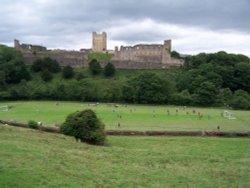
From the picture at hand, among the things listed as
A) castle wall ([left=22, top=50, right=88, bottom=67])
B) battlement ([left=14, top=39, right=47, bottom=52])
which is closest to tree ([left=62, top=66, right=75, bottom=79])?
castle wall ([left=22, top=50, right=88, bottom=67])

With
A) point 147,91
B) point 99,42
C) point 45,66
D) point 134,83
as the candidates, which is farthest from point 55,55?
point 147,91

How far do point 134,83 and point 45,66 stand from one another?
95.1 ft

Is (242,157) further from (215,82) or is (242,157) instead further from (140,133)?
(215,82)

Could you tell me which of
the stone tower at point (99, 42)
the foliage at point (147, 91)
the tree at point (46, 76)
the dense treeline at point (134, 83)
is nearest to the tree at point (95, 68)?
the dense treeline at point (134, 83)

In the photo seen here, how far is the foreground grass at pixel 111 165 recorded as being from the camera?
59.5 feet

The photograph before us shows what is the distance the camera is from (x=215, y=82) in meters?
86.9

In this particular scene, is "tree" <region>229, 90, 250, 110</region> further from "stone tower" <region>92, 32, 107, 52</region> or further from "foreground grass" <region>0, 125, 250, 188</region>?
"stone tower" <region>92, 32, 107, 52</region>

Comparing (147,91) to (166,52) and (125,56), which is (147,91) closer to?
(166,52)

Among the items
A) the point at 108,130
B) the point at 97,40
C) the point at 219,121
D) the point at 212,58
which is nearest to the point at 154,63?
the point at 212,58

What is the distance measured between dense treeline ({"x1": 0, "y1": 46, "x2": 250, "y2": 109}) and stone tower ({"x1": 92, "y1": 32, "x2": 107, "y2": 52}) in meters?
29.6

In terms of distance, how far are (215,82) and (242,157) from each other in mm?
60054

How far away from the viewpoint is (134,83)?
81.8 m

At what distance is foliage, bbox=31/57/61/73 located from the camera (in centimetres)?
10262

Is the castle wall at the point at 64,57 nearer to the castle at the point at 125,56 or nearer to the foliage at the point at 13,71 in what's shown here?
the castle at the point at 125,56
